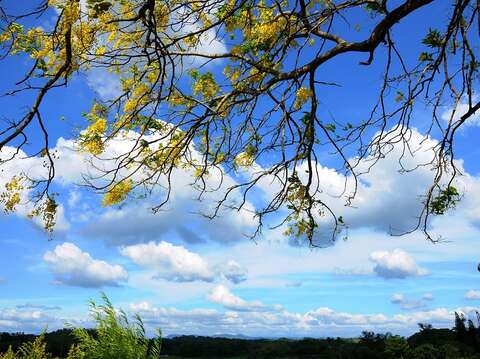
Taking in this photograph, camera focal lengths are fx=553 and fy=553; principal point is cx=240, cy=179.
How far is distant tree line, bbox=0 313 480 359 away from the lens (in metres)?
9.34

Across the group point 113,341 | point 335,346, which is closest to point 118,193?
point 113,341

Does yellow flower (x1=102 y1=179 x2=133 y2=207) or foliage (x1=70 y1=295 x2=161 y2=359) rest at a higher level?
yellow flower (x1=102 y1=179 x2=133 y2=207)

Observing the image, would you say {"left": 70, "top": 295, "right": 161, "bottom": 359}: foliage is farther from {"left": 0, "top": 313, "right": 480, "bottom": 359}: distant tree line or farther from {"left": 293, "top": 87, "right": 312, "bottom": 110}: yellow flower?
{"left": 293, "top": 87, "right": 312, "bottom": 110}: yellow flower

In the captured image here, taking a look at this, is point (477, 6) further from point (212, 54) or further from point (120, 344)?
point (120, 344)

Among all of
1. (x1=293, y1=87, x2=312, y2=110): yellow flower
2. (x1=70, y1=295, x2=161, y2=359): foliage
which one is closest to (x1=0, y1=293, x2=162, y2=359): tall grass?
(x1=70, y1=295, x2=161, y2=359): foliage

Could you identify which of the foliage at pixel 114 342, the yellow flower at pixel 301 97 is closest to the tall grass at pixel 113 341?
the foliage at pixel 114 342

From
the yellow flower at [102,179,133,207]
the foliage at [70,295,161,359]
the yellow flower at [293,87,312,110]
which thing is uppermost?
the yellow flower at [293,87,312,110]

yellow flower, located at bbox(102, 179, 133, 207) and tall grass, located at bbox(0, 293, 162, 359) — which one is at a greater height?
yellow flower, located at bbox(102, 179, 133, 207)

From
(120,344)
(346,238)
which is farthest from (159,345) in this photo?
(346,238)

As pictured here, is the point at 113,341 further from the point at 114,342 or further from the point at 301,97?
the point at 301,97

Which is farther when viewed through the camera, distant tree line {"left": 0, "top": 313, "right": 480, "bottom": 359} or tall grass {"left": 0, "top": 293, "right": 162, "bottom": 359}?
distant tree line {"left": 0, "top": 313, "right": 480, "bottom": 359}

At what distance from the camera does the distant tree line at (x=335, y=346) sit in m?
9.34

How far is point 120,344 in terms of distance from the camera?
632cm

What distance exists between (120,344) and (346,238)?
359 centimetres
